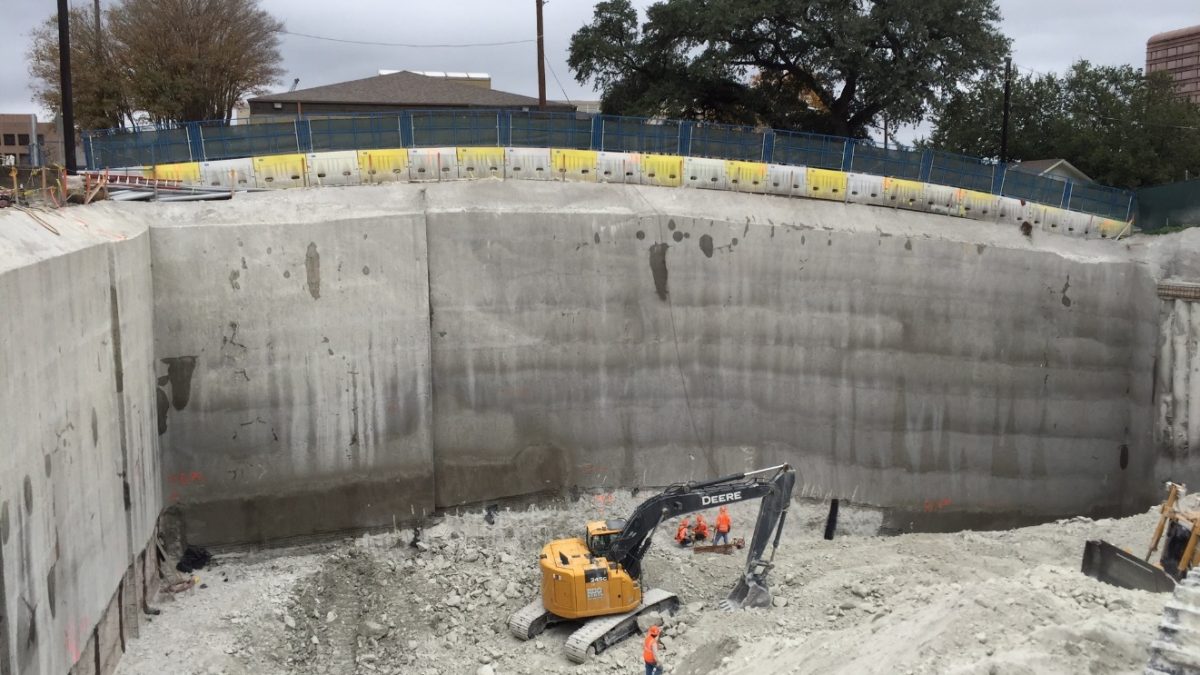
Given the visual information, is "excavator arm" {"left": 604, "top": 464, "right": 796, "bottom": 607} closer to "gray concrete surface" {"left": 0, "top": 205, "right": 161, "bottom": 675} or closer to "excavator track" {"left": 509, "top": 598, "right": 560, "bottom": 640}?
"excavator track" {"left": 509, "top": 598, "right": 560, "bottom": 640}

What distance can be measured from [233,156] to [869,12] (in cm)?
1914

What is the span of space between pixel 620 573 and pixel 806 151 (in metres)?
12.4

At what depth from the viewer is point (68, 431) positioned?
1125cm

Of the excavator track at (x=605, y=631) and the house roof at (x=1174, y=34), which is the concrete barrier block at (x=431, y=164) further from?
the house roof at (x=1174, y=34)

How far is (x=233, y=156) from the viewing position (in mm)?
19734

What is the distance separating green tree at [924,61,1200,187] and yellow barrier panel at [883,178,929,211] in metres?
9.52

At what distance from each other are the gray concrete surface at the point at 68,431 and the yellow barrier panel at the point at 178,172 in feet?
11.6

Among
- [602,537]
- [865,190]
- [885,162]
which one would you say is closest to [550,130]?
[865,190]

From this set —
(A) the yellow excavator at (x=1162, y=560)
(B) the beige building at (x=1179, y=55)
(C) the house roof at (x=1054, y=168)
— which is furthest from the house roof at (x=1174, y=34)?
(A) the yellow excavator at (x=1162, y=560)

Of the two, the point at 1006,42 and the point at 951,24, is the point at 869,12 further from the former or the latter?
the point at 1006,42

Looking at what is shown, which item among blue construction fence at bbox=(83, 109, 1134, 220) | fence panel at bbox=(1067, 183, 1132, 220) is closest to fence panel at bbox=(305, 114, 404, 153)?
blue construction fence at bbox=(83, 109, 1134, 220)

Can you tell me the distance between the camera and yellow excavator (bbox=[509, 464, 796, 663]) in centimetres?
1422

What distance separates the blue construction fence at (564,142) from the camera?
19.5m

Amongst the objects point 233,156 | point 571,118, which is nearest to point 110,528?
point 233,156
